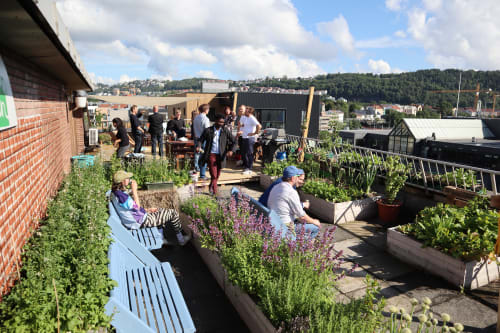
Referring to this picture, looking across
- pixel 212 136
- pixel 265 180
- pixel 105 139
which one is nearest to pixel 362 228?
pixel 265 180

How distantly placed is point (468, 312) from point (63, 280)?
358cm

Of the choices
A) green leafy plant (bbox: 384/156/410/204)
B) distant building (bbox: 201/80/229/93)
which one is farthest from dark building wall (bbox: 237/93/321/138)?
green leafy plant (bbox: 384/156/410/204)

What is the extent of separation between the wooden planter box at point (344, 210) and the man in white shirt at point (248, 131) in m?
2.64

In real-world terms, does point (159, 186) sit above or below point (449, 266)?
above

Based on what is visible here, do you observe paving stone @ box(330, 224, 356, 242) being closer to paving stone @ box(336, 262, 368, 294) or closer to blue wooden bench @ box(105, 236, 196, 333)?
paving stone @ box(336, 262, 368, 294)

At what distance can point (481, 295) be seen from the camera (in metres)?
3.50

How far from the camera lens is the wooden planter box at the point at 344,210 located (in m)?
5.76

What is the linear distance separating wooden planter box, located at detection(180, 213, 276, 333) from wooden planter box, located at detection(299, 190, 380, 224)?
2505mm

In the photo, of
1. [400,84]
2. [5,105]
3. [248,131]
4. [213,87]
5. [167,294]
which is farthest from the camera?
[400,84]

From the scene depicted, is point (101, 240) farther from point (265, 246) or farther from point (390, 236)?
point (390, 236)

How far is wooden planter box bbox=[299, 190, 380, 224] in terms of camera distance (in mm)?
5761

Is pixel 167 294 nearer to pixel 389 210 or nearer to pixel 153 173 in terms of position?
pixel 153 173

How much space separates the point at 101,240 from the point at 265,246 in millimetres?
1426

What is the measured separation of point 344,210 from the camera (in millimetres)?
5801
